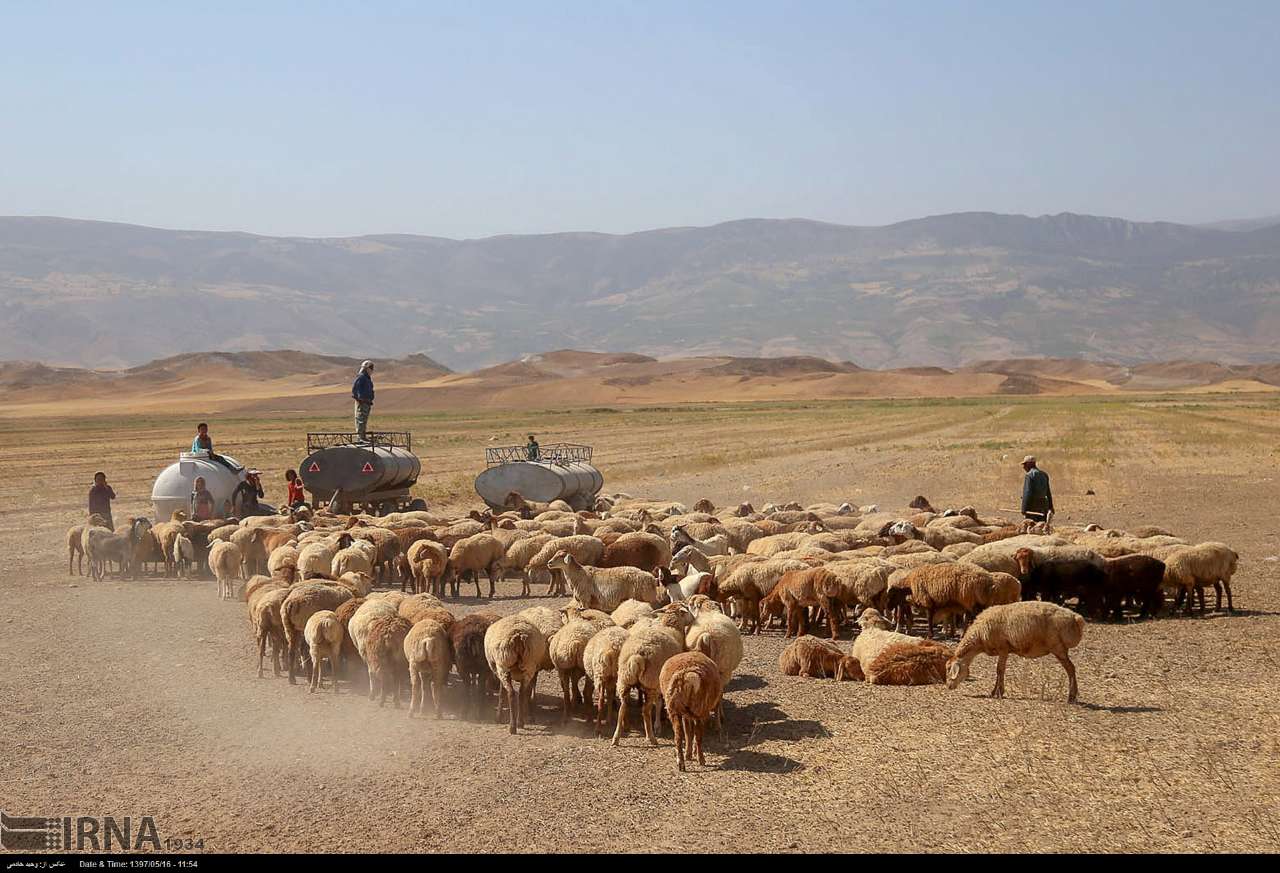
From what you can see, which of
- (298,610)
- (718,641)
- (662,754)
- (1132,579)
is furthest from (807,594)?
(298,610)

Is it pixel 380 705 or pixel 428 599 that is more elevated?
pixel 428 599

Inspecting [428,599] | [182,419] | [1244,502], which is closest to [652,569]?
[428,599]

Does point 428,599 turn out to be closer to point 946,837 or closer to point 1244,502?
point 946,837

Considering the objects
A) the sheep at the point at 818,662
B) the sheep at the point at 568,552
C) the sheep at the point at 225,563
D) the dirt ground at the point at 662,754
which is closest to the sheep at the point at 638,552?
the sheep at the point at 568,552

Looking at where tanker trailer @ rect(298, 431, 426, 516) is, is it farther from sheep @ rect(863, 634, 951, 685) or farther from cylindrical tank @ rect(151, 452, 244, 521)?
sheep @ rect(863, 634, 951, 685)

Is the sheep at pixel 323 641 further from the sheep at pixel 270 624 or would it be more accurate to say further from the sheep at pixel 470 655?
the sheep at pixel 470 655

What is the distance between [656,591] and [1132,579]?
6.04 meters

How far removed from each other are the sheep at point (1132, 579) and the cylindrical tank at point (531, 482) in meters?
14.6

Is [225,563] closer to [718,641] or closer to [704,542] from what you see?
[704,542]

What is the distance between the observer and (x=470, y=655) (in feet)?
38.2

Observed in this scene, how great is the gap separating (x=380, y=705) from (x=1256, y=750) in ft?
25.4

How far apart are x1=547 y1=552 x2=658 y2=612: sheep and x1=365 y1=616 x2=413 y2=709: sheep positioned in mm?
3126

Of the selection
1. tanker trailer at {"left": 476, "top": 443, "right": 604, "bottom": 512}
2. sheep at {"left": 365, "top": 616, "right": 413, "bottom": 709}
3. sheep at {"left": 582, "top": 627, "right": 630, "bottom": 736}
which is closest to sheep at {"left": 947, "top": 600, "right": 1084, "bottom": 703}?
sheep at {"left": 582, "top": 627, "right": 630, "bottom": 736}
